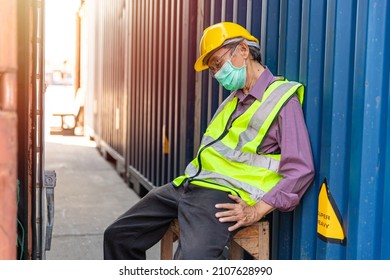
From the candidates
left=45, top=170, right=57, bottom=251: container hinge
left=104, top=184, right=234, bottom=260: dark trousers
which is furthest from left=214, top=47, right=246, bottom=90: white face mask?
left=45, top=170, right=57, bottom=251: container hinge

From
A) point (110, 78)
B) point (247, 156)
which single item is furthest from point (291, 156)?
point (110, 78)

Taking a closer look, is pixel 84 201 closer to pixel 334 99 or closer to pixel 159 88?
pixel 159 88

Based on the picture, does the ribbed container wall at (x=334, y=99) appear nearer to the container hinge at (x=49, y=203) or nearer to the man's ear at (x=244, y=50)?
the man's ear at (x=244, y=50)

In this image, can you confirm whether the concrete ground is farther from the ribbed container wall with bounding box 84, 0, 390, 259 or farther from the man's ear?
the man's ear

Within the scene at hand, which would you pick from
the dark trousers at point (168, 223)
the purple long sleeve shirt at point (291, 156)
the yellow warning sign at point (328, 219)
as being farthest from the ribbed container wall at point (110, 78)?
the yellow warning sign at point (328, 219)

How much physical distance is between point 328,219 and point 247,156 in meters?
0.50

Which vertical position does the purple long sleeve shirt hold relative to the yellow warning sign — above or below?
above

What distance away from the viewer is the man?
9.46ft

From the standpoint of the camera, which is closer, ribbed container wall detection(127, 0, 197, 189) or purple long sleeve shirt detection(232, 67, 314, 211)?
purple long sleeve shirt detection(232, 67, 314, 211)

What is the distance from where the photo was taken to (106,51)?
10.9 meters

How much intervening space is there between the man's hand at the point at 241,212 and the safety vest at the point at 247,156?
1.9 inches

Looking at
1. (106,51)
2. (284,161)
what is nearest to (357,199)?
(284,161)

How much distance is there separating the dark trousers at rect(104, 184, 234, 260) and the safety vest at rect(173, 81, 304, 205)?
0.08 meters
